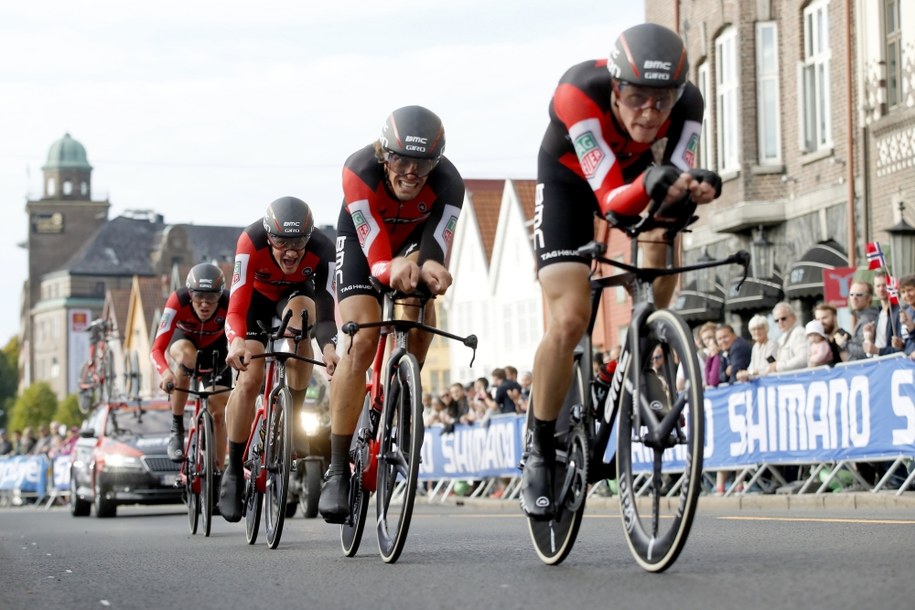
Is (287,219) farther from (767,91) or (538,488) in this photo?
(767,91)

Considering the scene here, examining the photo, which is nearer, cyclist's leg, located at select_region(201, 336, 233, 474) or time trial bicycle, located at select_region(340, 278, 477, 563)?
time trial bicycle, located at select_region(340, 278, 477, 563)

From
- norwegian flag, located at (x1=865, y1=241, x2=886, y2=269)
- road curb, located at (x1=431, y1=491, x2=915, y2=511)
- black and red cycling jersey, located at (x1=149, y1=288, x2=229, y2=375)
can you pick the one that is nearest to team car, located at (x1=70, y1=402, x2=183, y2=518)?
black and red cycling jersey, located at (x1=149, y1=288, x2=229, y2=375)

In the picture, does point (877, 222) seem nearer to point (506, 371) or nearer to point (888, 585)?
point (506, 371)

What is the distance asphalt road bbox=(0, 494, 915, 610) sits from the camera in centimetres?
620

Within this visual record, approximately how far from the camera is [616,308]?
54281mm

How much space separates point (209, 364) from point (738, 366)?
635 centimetres

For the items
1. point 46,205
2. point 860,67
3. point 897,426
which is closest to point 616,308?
point 860,67

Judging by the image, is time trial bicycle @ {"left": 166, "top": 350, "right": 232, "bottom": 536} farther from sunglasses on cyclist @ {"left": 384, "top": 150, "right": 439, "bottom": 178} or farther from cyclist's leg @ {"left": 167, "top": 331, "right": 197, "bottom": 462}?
sunglasses on cyclist @ {"left": 384, "top": 150, "right": 439, "bottom": 178}

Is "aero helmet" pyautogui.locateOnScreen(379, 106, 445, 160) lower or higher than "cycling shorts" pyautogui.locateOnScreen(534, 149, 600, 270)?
higher

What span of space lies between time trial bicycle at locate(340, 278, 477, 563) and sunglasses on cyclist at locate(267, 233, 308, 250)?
2263 mm

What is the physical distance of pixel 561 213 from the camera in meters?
7.50

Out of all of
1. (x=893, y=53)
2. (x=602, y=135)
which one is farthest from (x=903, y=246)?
(x=602, y=135)

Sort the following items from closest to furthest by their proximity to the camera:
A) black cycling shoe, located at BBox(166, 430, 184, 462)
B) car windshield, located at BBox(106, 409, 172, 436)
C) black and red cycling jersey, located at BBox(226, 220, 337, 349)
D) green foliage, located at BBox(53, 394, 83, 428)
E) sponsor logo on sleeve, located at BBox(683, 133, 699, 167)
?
sponsor logo on sleeve, located at BBox(683, 133, 699, 167) → black and red cycling jersey, located at BBox(226, 220, 337, 349) → black cycling shoe, located at BBox(166, 430, 184, 462) → car windshield, located at BBox(106, 409, 172, 436) → green foliage, located at BBox(53, 394, 83, 428)

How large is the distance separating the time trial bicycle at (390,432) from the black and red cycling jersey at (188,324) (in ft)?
18.2
